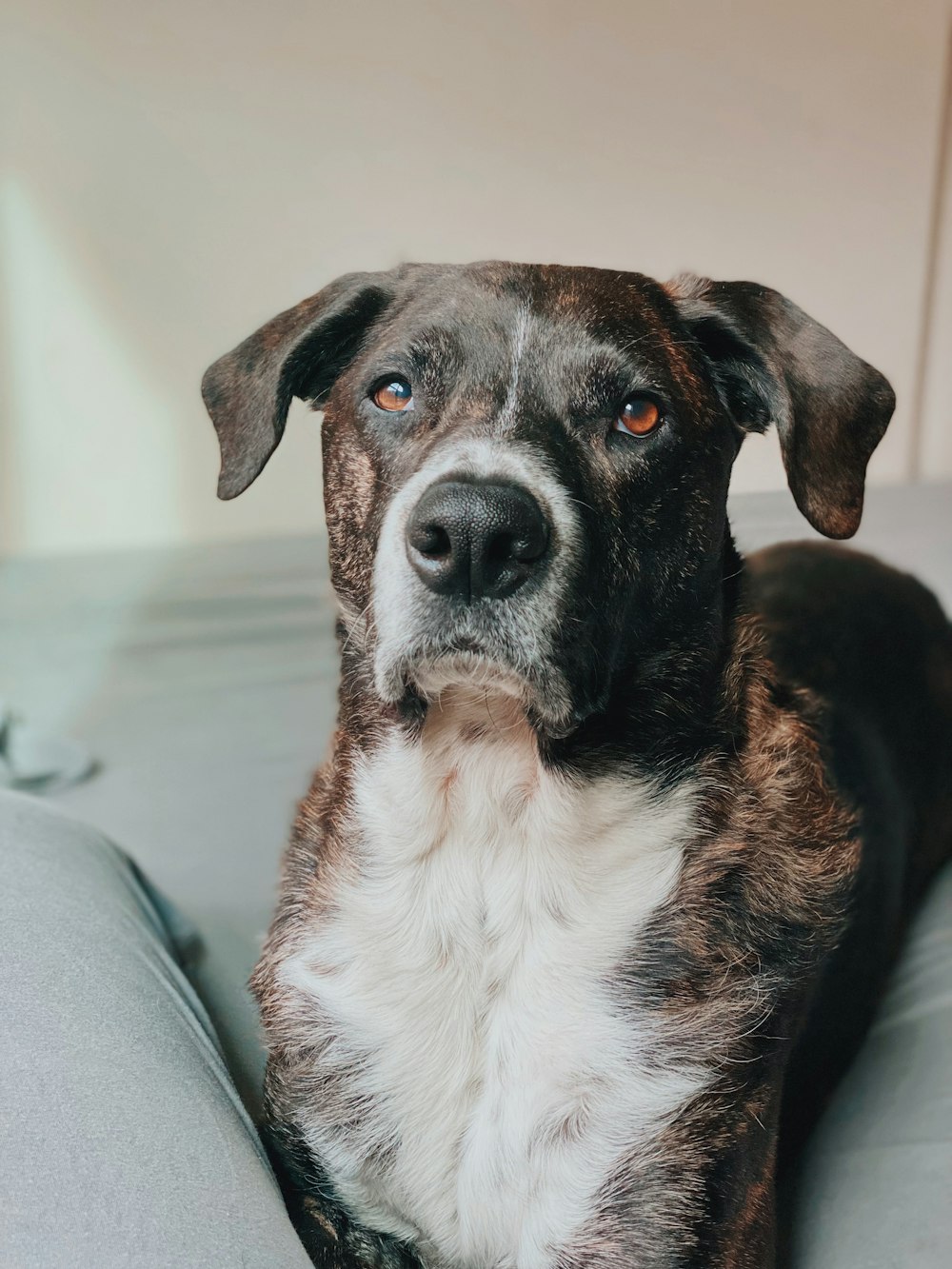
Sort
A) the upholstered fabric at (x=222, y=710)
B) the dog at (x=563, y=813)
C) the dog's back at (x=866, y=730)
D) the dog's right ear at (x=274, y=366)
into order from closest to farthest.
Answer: the dog at (x=563, y=813)
the dog's right ear at (x=274, y=366)
the dog's back at (x=866, y=730)
the upholstered fabric at (x=222, y=710)

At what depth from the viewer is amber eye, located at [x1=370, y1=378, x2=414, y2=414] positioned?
1.40 metres

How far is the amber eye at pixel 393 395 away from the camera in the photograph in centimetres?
140

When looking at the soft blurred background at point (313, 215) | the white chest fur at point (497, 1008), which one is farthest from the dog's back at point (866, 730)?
the white chest fur at point (497, 1008)

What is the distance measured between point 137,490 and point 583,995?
1.70 metres

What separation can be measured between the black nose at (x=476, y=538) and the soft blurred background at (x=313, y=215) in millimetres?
541

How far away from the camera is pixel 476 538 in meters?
1.13

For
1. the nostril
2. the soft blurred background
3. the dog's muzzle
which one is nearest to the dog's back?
the soft blurred background

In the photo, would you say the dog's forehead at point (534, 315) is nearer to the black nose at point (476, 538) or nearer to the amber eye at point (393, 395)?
the amber eye at point (393, 395)

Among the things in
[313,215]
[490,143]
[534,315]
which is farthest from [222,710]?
[534,315]

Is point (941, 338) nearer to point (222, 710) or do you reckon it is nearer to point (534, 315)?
point (534, 315)

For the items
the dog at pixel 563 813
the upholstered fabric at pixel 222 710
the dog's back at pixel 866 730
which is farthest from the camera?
the upholstered fabric at pixel 222 710

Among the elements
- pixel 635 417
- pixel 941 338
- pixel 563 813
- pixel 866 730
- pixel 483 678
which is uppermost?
pixel 635 417

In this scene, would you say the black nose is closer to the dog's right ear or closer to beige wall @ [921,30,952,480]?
the dog's right ear

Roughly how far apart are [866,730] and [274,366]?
130cm
